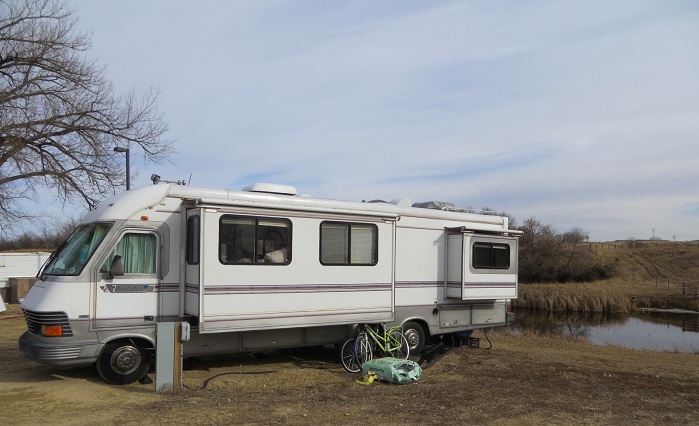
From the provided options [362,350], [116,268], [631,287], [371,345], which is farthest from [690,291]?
[116,268]

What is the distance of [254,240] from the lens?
27.0ft

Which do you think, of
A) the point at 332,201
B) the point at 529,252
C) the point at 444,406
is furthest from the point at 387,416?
the point at 529,252

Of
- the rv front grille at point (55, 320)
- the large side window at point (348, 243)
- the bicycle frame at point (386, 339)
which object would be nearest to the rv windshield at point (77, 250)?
the rv front grille at point (55, 320)

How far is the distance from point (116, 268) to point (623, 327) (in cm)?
2266

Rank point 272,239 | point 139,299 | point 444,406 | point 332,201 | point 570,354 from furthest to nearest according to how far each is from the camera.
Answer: point 570,354, point 332,201, point 272,239, point 139,299, point 444,406

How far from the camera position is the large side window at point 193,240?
7884mm

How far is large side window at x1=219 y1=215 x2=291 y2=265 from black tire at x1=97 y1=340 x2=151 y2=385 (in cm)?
173

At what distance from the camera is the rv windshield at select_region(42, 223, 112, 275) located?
24.8 ft

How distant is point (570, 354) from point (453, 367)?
321cm

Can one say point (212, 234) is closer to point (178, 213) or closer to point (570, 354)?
point (178, 213)

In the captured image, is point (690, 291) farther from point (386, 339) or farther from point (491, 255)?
point (386, 339)

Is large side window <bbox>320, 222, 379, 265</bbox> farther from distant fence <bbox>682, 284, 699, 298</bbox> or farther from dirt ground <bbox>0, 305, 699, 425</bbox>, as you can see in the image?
distant fence <bbox>682, 284, 699, 298</bbox>

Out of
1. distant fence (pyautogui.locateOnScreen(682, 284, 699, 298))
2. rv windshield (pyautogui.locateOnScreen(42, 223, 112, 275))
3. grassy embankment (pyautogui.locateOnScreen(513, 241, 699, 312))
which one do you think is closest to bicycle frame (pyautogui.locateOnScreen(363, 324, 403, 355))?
rv windshield (pyautogui.locateOnScreen(42, 223, 112, 275))

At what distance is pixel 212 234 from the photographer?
307 inches
